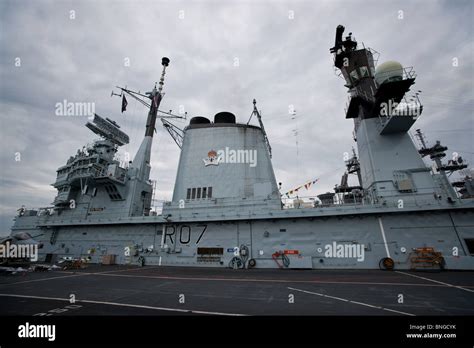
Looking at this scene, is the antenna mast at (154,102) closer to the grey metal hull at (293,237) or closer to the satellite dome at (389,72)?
the grey metal hull at (293,237)

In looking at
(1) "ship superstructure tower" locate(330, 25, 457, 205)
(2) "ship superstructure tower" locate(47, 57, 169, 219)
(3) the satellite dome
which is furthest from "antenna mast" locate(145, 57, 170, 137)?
(3) the satellite dome

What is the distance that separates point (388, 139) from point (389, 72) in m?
5.18

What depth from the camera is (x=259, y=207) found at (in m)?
16.3

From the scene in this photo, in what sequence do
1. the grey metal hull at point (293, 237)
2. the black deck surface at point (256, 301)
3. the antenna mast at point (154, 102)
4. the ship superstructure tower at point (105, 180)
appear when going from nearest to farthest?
the black deck surface at point (256, 301) → the grey metal hull at point (293, 237) → the ship superstructure tower at point (105, 180) → the antenna mast at point (154, 102)

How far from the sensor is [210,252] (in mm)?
16547

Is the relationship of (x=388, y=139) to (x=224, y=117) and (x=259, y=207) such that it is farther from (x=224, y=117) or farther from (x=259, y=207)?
(x=224, y=117)

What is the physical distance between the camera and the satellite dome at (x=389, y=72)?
15352 millimetres

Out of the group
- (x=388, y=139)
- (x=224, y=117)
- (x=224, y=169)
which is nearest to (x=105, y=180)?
(x=224, y=169)

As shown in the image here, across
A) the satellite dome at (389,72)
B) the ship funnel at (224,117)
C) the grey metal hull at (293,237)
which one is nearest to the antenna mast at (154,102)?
the ship funnel at (224,117)

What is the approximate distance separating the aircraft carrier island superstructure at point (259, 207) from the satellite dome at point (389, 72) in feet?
0.26

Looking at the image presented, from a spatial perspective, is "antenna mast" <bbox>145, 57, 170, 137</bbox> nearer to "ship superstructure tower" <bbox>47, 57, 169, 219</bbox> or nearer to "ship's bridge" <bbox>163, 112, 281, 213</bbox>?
"ship superstructure tower" <bbox>47, 57, 169, 219</bbox>

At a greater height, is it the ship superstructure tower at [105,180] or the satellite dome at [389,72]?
the satellite dome at [389,72]
